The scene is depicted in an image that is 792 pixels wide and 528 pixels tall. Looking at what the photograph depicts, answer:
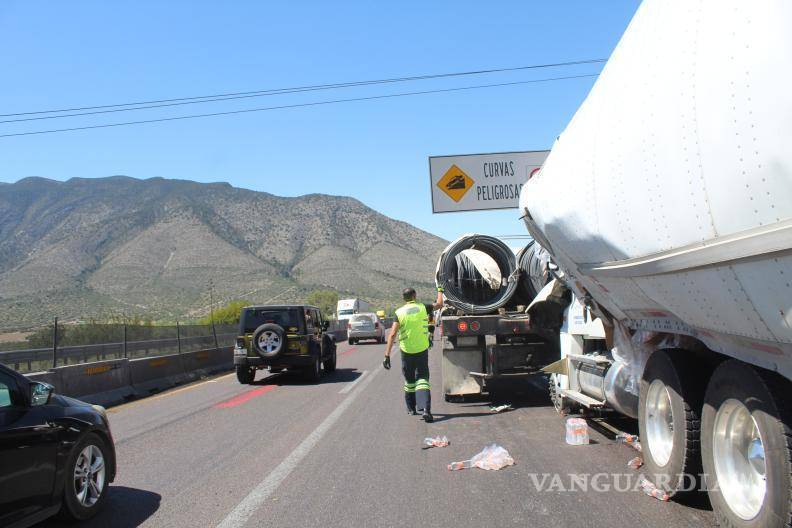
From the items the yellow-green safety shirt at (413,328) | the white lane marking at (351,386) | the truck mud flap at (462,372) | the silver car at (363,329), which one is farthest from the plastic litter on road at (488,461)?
the silver car at (363,329)

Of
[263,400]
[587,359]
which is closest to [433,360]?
[263,400]

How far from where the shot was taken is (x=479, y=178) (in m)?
18.8

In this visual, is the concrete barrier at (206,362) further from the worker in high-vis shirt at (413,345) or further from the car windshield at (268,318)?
the worker in high-vis shirt at (413,345)

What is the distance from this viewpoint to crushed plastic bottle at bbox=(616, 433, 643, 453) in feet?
23.2

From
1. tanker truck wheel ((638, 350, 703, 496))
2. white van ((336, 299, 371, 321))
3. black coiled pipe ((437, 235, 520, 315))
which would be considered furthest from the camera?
white van ((336, 299, 371, 321))

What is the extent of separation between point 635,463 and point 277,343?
33.3ft

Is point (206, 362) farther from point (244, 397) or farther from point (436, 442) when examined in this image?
point (436, 442)

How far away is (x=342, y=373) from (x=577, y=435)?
11031mm

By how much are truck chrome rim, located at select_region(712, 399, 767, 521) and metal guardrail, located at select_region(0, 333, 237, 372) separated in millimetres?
12262

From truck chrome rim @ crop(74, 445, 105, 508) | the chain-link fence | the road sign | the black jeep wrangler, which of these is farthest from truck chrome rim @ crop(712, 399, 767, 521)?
the road sign

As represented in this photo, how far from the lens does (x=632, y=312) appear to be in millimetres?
5836

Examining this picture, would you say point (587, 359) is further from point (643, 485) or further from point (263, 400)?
point (263, 400)

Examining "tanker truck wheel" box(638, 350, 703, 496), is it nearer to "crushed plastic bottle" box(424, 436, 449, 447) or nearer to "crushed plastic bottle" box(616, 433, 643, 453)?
"crushed plastic bottle" box(616, 433, 643, 453)

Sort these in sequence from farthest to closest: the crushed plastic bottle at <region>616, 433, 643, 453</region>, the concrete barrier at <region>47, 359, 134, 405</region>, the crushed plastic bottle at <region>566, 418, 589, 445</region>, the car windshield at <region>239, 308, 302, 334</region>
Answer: the car windshield at <region>239, 308, 302, 334</region> → the concrete barrier at <region>47, 359, 134, 405</region> → the crushed plastic bottle at <region>566, 418, 589, 445</region> → the crushed plastic bottle at <region>616, 433, 643, 453</region>
